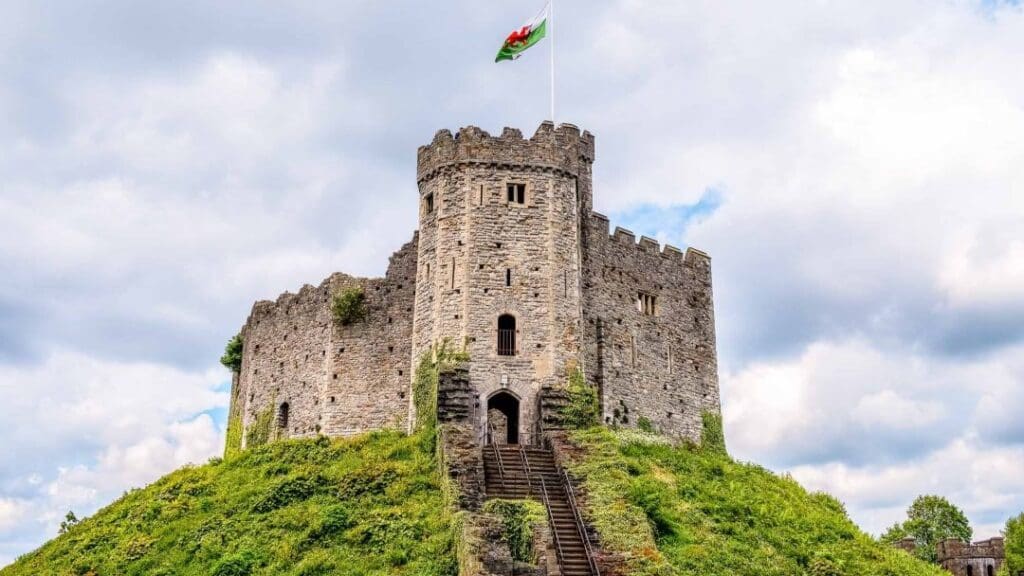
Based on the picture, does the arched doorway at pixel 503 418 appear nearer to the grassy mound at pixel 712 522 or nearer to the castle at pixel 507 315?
the castle at pixel 507 315

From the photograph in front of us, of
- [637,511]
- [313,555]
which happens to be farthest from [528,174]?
[313,555]

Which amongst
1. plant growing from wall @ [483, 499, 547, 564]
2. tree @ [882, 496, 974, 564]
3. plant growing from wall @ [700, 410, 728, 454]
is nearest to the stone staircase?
plant growing from wall @ [483, 499, 547, 564]

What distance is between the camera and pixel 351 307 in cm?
4062

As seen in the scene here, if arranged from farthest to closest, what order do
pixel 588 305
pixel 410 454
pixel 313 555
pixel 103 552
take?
pixel 588 305, pixel 410 454, pixel 103 552, pixel 313 555

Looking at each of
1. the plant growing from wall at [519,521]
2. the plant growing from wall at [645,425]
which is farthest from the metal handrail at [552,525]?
the plant growing from wall at [645,425]

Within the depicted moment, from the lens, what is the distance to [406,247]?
4091 centimetres

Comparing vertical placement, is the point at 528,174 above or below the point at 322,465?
above

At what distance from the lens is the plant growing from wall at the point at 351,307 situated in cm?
4062

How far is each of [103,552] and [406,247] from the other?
1569 cm

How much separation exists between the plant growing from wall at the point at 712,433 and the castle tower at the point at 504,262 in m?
8.73

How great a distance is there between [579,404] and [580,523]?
26.2 feet

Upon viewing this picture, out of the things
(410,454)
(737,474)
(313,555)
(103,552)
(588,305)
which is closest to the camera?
(313,555)

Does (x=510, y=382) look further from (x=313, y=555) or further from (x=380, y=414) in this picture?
(x=313, y=555)

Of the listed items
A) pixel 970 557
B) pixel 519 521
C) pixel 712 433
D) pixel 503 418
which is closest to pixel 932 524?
pixel 970 557
